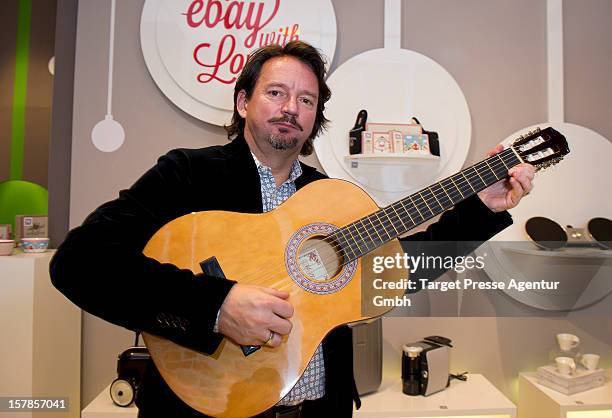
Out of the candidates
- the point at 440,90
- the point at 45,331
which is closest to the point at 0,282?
the point at 45,331

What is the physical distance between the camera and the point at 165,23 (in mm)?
1689

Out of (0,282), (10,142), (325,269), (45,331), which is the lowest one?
(45,331)

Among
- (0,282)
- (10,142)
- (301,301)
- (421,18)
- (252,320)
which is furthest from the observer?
(10,142)

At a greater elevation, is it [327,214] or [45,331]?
[327,214]

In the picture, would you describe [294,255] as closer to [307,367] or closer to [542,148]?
[307,367]

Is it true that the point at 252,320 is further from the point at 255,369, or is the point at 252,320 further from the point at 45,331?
the point at 45,331

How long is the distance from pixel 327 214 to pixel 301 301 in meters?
0.22

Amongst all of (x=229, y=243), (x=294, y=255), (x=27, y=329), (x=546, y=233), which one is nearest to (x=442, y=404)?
(x=546, y=233)

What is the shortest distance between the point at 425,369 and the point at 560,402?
0.47 meters

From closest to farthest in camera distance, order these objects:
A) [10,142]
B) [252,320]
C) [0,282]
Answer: [252,320], [0,282], [10,142]

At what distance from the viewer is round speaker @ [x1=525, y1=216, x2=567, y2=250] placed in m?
1.68

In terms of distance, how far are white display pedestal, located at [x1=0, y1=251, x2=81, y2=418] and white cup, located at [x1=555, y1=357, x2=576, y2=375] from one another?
1.86 metres

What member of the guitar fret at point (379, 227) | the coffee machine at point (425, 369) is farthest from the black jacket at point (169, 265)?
the coffee machine at point (425, 369)

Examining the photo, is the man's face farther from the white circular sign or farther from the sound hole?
the white circular sign
